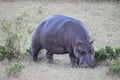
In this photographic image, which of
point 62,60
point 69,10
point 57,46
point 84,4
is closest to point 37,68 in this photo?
point 57,46

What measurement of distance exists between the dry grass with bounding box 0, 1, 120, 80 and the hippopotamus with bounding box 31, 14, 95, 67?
29cm

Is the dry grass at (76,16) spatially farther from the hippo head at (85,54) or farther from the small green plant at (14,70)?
the hippo head at (85,54)

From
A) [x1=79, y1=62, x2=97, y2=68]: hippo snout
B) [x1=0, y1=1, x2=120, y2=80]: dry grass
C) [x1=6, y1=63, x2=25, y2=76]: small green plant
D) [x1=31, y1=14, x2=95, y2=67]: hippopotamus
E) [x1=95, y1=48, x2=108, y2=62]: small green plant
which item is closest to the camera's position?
[x1=6, y1=63, x2=25, y2=76]: small green plant

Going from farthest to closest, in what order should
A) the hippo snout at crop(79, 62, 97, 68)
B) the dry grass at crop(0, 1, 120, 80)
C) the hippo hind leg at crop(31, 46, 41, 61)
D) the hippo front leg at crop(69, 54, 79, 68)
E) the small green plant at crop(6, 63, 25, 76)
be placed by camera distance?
1. the hippo hind leg at crop(31, 46, 41, 61)
2. the hippo front leg at crop(69, 54, 79, 68)
3. the hippo snout at crop(79, 62, 97, 68)
4. the dry grass at crop(0, 1, 120, 80)
5. the small green plant at crop(6, 63, 25, 76)

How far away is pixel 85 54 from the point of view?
973cm

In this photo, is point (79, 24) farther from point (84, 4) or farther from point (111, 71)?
point (84, 4)

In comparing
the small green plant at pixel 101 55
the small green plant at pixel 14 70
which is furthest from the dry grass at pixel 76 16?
the small green plant at pixel 101 55

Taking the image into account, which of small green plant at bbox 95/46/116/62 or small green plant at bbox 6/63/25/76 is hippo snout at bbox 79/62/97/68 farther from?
small green plant at bbox 6/63/25/76

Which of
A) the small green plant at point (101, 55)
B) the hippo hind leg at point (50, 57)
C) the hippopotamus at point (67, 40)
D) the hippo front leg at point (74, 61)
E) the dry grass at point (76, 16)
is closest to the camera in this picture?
the dry grass at point (76, 16)

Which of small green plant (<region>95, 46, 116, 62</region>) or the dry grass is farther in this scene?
small green plant (<region>95, 46, 116, 62</region>)

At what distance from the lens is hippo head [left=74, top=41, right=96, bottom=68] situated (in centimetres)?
969

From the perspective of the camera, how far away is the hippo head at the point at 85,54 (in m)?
9.69

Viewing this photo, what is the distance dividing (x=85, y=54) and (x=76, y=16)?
10.9 metres

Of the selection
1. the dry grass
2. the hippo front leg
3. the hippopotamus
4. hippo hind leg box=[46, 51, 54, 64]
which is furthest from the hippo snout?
hippo hind leg box=[46, 51, 54, 64]
